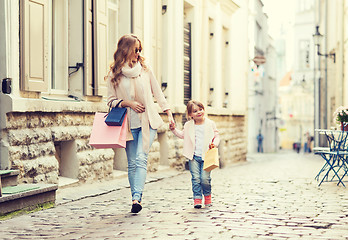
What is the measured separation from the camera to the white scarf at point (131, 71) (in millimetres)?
7062

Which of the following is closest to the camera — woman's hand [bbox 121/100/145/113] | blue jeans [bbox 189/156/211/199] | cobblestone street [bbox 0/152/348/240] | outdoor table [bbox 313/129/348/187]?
cobblestone street [bbox 0/152/348/240]

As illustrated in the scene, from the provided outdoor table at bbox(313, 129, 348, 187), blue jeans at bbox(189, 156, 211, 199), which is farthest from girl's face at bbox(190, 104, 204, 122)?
outdoor table at bbox(313, 129, 348, 187)

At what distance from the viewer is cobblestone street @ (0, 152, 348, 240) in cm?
573

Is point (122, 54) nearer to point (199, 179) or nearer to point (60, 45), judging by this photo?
point (199, 179)

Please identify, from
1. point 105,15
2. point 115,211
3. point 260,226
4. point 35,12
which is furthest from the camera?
point 105,15

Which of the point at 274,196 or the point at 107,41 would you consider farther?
the point at 107,41

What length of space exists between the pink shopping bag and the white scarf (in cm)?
45

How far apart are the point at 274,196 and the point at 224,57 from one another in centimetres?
1274

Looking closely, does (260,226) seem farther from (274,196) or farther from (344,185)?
(344,185)

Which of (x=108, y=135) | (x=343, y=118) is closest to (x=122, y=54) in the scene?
(x=108, y=135)

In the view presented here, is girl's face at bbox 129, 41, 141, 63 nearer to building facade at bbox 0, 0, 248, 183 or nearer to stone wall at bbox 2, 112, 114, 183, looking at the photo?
building facade at bbox 0, 0, 248, 183

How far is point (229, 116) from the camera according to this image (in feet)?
68.8

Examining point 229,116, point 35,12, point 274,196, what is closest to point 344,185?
point 274,196

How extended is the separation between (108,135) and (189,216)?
116cm
